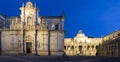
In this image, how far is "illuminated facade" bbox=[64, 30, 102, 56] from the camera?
117 metres

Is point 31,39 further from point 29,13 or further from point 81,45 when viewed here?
point 81,45

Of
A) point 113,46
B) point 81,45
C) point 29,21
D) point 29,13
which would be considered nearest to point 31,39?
point 29,21

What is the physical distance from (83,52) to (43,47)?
5111cm

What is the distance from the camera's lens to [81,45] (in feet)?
395

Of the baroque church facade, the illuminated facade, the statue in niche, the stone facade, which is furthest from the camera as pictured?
the illuminated facade

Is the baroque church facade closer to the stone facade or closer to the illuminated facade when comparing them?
the stone facade

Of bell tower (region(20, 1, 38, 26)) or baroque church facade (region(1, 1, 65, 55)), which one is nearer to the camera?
baroque church facade (region(1, 1, 65, 55))

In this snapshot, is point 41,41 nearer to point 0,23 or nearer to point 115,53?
point 0,23

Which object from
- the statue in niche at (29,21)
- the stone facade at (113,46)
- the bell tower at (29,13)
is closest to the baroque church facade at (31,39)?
the statue in niche at (29,21)

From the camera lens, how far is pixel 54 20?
79.9 m

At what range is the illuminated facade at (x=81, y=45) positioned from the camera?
11688cm

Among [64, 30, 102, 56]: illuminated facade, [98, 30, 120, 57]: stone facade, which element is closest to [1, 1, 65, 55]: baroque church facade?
[98, 30, 120, 57]: stone facade

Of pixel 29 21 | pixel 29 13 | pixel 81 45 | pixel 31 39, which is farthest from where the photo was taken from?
pixel 81 45

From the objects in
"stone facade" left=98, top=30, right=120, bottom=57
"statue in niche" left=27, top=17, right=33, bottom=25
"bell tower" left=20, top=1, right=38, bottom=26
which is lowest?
"stone facade" left=98, top=30, right=120, bottom=57
